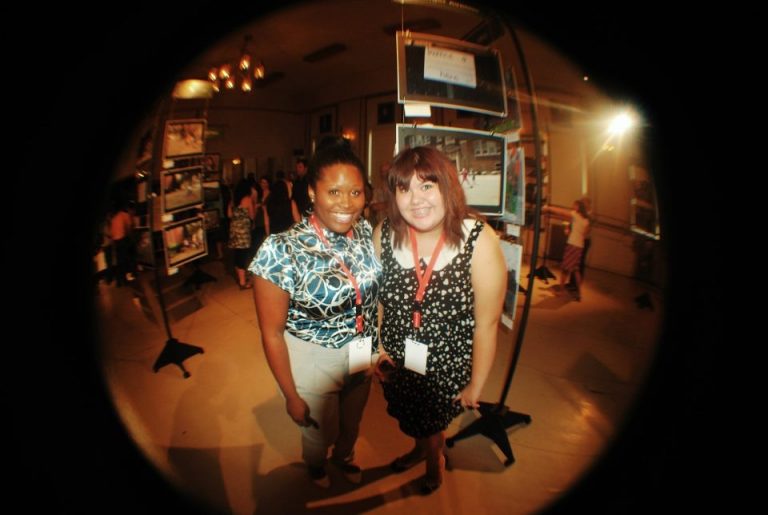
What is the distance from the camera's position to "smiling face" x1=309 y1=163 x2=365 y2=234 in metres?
1.12

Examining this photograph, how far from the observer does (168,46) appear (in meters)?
0.99

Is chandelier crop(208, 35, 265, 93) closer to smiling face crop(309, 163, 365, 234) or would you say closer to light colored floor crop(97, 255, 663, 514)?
smiling face crop(309, 163, 365, 234)

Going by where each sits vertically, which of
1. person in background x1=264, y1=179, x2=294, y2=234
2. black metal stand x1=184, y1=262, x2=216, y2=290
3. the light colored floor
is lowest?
the light colored floor

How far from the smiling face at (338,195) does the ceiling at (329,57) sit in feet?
4.73

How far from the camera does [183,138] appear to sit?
1.99m

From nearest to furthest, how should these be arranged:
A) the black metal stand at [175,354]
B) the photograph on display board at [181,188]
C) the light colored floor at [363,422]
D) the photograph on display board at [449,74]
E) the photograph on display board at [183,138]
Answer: the photograph on display board at [449,74], the light colored floor at [363,422], the photograph on display board at [183,138], the photograph on display board at [181,188], the black metal stand at [175,354]

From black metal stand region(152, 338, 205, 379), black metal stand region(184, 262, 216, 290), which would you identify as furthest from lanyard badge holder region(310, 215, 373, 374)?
black metal stand region(184, 262, 216, 290)

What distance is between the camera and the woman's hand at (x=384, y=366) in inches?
55.8

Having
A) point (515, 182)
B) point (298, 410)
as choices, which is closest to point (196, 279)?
point (298, 410)

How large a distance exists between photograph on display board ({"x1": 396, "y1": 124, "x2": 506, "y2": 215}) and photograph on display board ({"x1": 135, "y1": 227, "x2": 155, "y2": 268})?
6.64 feet

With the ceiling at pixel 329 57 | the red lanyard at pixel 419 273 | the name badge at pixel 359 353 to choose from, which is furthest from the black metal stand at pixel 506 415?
the ceiling at pixel 329 57

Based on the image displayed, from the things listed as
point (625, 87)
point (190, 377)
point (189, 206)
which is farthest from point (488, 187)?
point (190, 377)

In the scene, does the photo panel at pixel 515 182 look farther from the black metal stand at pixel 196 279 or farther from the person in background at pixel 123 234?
the black metal stand at pixel 196 279

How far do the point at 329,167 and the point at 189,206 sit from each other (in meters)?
1.82
